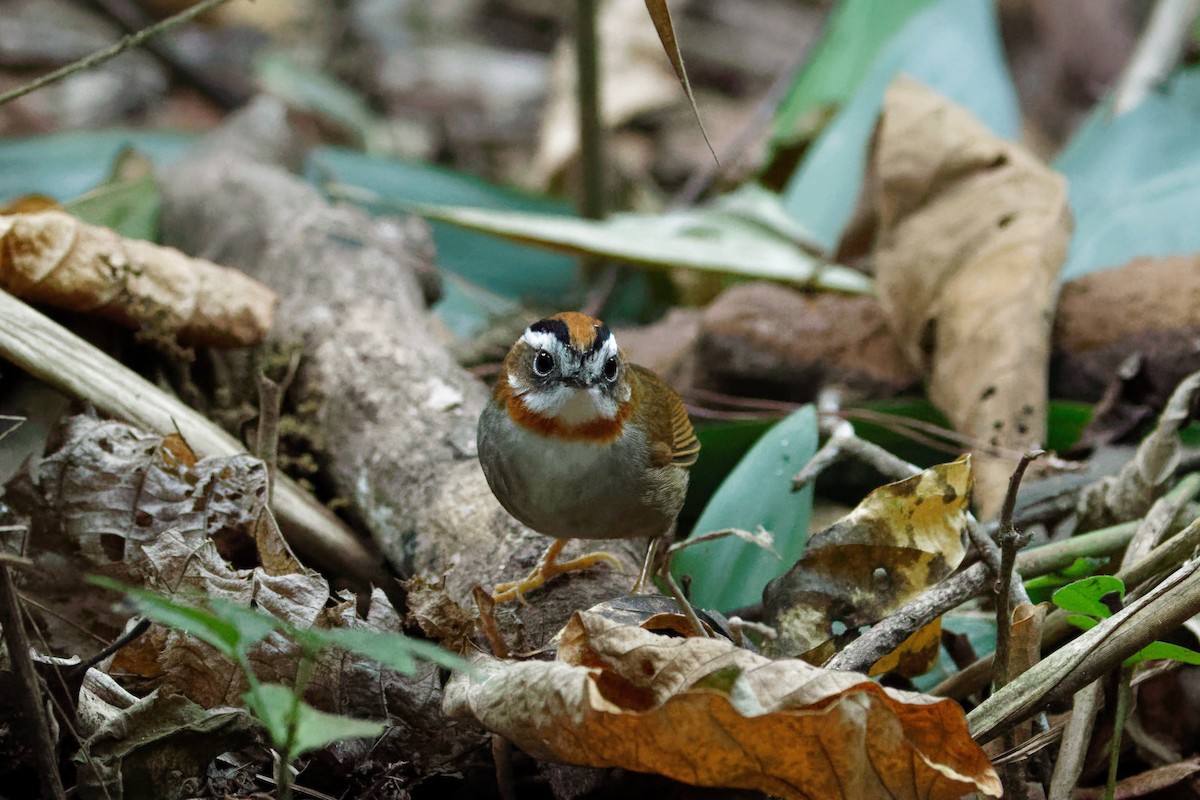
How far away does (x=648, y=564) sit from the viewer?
9.43 feet

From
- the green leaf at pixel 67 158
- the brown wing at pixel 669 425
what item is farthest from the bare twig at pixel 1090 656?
the green leaf at pixel 67 158

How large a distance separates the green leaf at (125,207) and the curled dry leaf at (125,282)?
0.80m

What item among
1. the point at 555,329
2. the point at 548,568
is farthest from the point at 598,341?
the point at 548,568

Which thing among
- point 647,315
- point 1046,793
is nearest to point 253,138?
point 647,315

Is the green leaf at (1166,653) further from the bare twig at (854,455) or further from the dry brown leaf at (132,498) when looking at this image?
the dry brown leaf at (132,498)

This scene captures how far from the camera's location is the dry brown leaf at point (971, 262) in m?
3.50

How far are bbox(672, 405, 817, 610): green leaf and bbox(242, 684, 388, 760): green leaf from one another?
4.76ft

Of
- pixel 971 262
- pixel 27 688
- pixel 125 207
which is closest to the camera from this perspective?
pixel 27 688

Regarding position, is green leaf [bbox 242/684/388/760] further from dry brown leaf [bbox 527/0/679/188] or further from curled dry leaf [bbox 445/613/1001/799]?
dry brown leaf [bbox 527/0/679/188]

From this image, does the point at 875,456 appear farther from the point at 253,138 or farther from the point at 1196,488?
the point at 253,138

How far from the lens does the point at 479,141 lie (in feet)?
27.1

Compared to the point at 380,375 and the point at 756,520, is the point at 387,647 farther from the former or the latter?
the point at 380,375

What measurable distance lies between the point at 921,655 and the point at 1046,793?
0.35m

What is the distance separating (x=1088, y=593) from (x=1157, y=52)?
4656 millimetres
